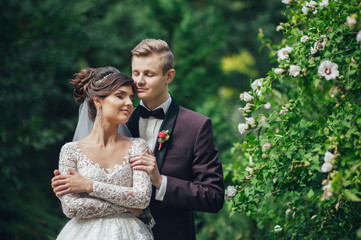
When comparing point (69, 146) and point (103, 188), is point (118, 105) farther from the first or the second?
point (103, 188)

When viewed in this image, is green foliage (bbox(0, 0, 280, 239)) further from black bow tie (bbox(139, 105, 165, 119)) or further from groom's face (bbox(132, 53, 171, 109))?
groom's face (bbox(132, 53, 171, 109))

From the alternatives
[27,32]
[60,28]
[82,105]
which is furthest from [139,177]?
[60,28]

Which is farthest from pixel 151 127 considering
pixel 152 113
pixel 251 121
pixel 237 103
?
pixel 237 103

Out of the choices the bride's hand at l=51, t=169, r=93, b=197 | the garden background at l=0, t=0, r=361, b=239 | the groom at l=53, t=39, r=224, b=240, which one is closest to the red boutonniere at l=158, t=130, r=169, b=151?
the groom at l=53, t=39, r=224, b=240

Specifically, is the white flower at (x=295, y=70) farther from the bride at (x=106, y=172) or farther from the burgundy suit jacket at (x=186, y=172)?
A: the bride at (x=106, y=172)

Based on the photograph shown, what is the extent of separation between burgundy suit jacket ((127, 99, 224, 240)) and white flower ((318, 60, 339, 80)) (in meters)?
1.02

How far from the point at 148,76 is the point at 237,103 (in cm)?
744

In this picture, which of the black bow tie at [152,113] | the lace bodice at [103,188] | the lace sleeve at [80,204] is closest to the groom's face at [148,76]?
the black bow tie at [152,113]

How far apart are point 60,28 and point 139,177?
5.54 m

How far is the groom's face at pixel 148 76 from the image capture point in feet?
10.6

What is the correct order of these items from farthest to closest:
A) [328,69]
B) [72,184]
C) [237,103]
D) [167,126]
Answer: [237,103], [167,126], [72,184], [328,69]

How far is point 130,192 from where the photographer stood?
2852 millimetres

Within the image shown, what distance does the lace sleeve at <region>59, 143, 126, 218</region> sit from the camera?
281 cm

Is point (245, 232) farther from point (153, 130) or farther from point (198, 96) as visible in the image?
point (198, 96)
